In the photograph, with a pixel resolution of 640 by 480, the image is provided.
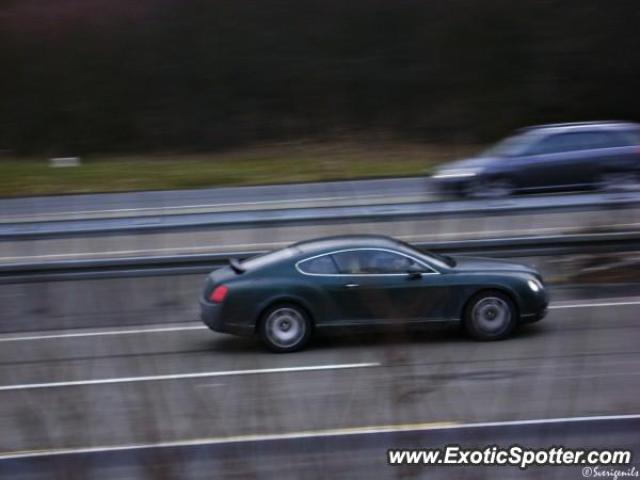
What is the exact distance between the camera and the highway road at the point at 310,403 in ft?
13.7

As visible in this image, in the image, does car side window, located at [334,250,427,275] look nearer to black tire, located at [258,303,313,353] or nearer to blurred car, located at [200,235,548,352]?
blurred car, located at [200,235,548,352]

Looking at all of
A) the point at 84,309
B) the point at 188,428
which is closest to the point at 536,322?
the point at 84,309

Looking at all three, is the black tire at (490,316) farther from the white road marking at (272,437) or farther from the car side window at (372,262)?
the white road marking at (272,437)

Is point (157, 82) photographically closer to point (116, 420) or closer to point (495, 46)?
point (495, 46)

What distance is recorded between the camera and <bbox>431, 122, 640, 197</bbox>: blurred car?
18375mm

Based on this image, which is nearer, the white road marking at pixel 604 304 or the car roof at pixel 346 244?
the car roof at pixel 346 244

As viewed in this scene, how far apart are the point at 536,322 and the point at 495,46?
2468cm

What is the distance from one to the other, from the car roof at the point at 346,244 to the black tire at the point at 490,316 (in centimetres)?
98

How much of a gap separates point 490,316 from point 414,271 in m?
0.91

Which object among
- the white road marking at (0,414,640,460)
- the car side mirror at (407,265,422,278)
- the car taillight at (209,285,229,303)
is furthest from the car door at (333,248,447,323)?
the white road marking at (0,414,640,460)

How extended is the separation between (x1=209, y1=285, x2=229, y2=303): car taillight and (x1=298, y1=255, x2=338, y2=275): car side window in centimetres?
80

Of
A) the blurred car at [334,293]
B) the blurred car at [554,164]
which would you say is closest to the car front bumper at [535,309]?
the blurred car at [334,293]

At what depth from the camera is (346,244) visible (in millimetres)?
10188

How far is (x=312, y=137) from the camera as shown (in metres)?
30.4
